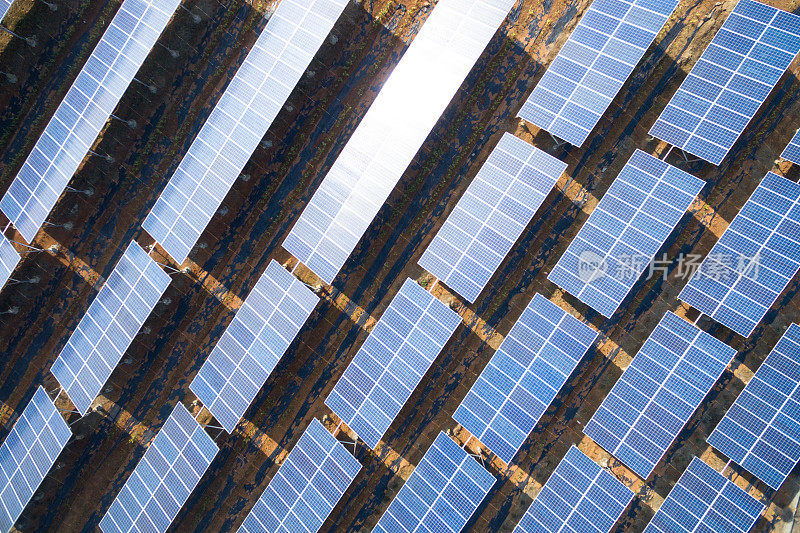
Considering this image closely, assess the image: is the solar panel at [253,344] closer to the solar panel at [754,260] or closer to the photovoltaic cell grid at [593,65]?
the photovoltaic cell grid at [593,65]

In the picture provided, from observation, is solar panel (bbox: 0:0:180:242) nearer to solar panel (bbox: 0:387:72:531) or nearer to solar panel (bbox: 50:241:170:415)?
solar panel (bbox: 50:241:170:415)

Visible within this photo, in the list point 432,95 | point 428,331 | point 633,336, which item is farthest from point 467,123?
point 633,336

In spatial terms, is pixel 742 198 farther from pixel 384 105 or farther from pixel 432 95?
pixel 384 105

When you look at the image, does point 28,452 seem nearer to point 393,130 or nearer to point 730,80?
point 393,130

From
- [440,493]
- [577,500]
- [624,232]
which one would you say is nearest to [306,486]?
[440,493]

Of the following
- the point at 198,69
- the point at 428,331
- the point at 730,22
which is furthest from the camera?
the point at 198,69

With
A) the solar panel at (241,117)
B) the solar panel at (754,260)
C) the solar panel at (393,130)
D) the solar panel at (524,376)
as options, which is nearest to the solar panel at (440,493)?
the solar panel at (524,376)
